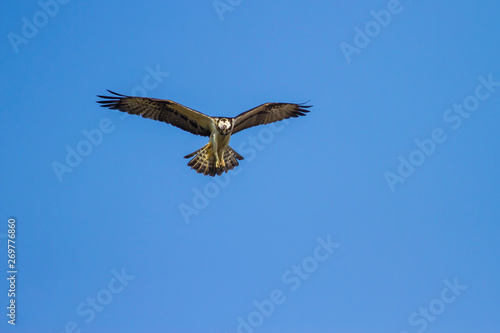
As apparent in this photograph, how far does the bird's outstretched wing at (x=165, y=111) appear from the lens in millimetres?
13273

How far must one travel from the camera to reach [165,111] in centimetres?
1366

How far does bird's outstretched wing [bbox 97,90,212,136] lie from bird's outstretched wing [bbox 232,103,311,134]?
0.91m

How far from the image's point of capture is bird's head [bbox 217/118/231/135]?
13320mm

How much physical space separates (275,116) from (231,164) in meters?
1.95

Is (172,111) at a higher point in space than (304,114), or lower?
higher

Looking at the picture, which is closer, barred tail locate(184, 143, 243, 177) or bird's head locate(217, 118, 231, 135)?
bird's head locate(217, 118, 231, 135)

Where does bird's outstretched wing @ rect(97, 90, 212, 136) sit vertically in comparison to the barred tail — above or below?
above

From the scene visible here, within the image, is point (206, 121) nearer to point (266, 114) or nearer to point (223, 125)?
point (223, 125)

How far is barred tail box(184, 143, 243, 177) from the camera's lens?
14.0m

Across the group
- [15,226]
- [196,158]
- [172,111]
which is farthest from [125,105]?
[15,226]

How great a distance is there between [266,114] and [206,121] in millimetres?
1937

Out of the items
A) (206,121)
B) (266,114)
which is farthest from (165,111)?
(266,114)

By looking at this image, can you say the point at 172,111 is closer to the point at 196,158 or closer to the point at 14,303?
the point at 196,158

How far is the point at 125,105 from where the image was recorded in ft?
43.9
